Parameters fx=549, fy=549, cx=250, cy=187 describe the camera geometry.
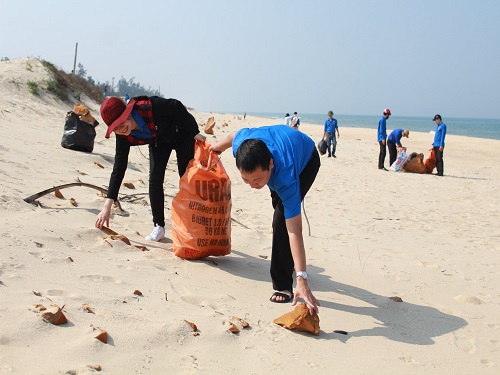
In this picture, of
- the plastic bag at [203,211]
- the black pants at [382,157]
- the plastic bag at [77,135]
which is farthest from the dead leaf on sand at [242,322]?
the black pants at [382,157]

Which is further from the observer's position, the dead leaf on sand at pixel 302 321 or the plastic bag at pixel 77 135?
the plastic bag at pixel 77 135

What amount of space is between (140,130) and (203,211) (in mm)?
752

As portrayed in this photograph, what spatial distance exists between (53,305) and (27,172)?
3679mm

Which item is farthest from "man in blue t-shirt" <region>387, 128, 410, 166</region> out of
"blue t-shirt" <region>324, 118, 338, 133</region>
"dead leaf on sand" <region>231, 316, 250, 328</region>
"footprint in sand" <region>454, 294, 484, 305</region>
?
"dead leaf on sand" <region>231, 316, 250, 328</region>

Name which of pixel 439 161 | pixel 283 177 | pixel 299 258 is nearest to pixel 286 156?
pixel 283 177

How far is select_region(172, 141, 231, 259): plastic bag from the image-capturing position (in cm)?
401

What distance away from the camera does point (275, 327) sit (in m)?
2.96

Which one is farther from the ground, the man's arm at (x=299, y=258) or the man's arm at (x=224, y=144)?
the man's arm at (x=224, y=144)

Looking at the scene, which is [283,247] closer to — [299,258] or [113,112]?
[299,258]

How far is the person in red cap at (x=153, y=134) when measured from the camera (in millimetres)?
3855

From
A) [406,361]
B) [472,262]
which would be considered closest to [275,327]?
[406,361]

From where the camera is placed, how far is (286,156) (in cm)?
297

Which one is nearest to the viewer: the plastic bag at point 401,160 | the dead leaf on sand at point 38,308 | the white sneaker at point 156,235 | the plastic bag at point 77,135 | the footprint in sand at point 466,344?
the dead leaf on sand at point 38,308

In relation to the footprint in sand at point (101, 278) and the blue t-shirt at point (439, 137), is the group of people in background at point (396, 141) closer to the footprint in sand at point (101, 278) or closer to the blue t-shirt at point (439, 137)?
the blue t-shirt at point (439, 137)
